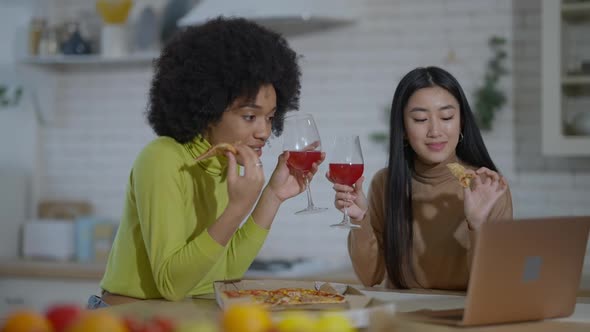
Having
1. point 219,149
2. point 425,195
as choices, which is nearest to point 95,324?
point 219,149

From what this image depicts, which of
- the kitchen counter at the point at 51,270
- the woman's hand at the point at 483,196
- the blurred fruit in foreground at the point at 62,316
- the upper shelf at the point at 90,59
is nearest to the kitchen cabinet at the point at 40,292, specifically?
the kitchen counter at the point at 51,270

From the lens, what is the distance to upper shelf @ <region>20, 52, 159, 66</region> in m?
4.58

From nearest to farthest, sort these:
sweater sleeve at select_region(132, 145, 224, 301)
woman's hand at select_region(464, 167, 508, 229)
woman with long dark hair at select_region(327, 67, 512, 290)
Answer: sweater sleeve at select_region(132, 145, 224, 301) < woman's hand at select_region(464, 167, 508, 229) < woman with long dark hair at select_region(327, 67, 512, 290)

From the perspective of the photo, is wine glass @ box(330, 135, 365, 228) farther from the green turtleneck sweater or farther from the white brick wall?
the white brick wall

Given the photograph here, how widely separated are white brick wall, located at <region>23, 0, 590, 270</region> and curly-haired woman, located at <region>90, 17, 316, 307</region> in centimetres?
212

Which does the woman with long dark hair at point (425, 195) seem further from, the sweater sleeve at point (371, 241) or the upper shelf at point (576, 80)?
the upper shelf at point (576, 80)

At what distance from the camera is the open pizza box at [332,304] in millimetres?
1588

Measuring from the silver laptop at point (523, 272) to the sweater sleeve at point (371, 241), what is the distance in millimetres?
721

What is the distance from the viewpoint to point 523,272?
1.63 meters

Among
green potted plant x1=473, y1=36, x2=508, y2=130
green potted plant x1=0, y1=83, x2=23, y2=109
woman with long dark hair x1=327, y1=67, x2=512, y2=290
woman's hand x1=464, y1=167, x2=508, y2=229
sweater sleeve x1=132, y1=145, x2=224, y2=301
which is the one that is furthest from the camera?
green potted plant x1=0, y1=83, x2=23, y2=109

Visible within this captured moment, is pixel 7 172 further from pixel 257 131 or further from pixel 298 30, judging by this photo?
pixel 257 131

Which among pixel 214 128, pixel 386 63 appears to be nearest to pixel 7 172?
pixel 386 63

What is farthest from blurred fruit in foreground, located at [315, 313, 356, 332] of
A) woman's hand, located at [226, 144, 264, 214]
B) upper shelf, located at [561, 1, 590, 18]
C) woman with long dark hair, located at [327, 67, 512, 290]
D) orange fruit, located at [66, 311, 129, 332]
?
upper shelf, located at [561, 1, 590, 18]

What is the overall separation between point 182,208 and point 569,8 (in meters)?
2.44
